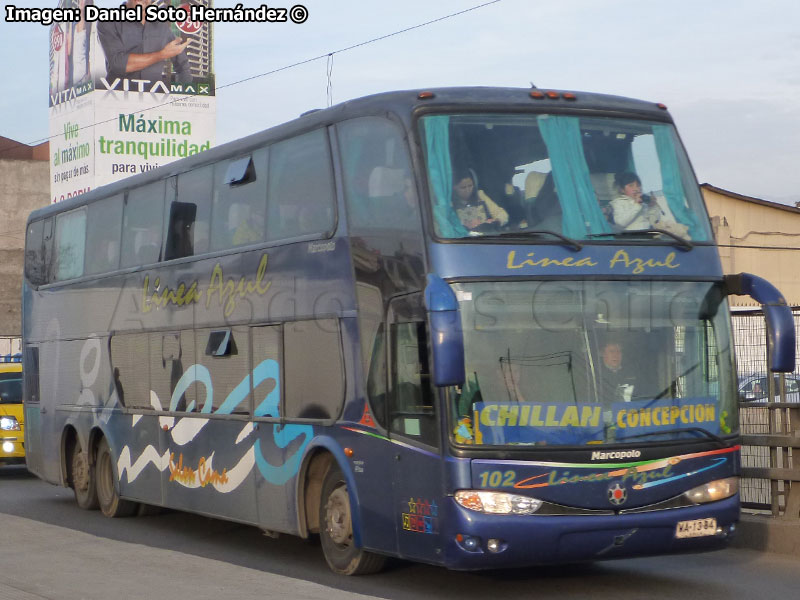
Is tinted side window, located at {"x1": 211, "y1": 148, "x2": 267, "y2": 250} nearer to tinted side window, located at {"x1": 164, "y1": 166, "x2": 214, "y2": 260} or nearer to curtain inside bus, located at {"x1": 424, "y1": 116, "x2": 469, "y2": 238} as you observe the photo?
tinted side window, located at {"x1": 164, "y1": 166, "x2": 214, "y2": 260}

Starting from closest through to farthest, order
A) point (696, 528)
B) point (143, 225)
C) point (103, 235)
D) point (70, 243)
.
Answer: point (696, 528)
point (143, 225)
point (103, 235)
point (70, 243)

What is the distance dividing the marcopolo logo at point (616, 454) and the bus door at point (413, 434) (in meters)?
1.11

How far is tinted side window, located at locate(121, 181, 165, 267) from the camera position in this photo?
1515cm

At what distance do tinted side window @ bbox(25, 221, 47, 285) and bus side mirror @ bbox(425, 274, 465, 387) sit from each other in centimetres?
1087

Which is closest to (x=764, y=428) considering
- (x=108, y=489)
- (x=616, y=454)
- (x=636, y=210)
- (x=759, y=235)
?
(x=636, y=210)

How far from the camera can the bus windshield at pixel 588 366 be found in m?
9.52

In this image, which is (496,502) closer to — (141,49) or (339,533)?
(339,533)

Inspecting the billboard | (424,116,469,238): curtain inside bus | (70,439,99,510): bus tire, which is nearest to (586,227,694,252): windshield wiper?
(424,116,469,238): curtain inside bus

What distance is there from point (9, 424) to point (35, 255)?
4.06 metres

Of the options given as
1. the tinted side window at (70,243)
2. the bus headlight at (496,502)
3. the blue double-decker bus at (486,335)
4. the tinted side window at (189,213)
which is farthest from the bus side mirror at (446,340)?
the tinted side window at (70,243)

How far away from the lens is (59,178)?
58.9 m

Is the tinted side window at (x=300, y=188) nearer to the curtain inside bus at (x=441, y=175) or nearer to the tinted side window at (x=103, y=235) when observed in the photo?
the curtain inside bus at (x=441, y=175)

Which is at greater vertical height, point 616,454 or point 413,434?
point 413,434

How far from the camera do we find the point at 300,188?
11.9 m
